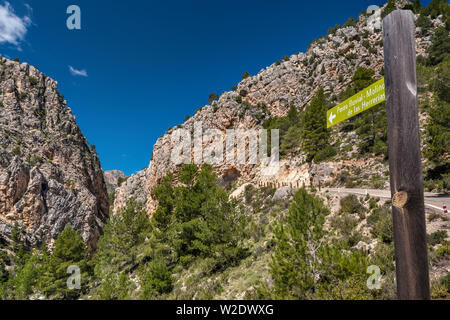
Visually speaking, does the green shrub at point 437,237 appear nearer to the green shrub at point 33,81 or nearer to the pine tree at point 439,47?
the pine tree at point 439,47

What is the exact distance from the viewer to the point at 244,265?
12.3m

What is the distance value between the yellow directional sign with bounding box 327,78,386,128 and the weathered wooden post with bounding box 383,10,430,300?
0.25 metres

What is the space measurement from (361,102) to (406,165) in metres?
0.93

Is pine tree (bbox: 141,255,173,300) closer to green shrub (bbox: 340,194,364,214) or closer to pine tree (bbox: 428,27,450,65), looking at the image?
green shrub (bbox: 340,194,364,214)

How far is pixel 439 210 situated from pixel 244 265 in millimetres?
9731

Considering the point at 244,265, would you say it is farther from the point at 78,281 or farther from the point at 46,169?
the point at 46,169

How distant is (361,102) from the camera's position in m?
2.62

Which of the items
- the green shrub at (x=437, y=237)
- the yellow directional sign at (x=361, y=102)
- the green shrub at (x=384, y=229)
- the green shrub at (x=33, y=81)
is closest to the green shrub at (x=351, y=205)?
the green shrub at (x=384, y=229)

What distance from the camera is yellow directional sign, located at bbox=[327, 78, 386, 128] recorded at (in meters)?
2.45

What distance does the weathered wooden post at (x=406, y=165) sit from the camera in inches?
80.2

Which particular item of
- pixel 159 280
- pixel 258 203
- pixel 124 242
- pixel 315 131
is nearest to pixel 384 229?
pixel 159 280

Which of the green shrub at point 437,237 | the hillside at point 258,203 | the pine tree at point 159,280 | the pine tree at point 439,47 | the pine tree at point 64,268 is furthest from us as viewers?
the pine tree at point 439,47

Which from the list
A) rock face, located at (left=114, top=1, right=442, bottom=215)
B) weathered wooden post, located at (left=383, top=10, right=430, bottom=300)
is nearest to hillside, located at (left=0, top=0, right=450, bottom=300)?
rock face, located at (left=114, top=1, right=442, bottom=215)
